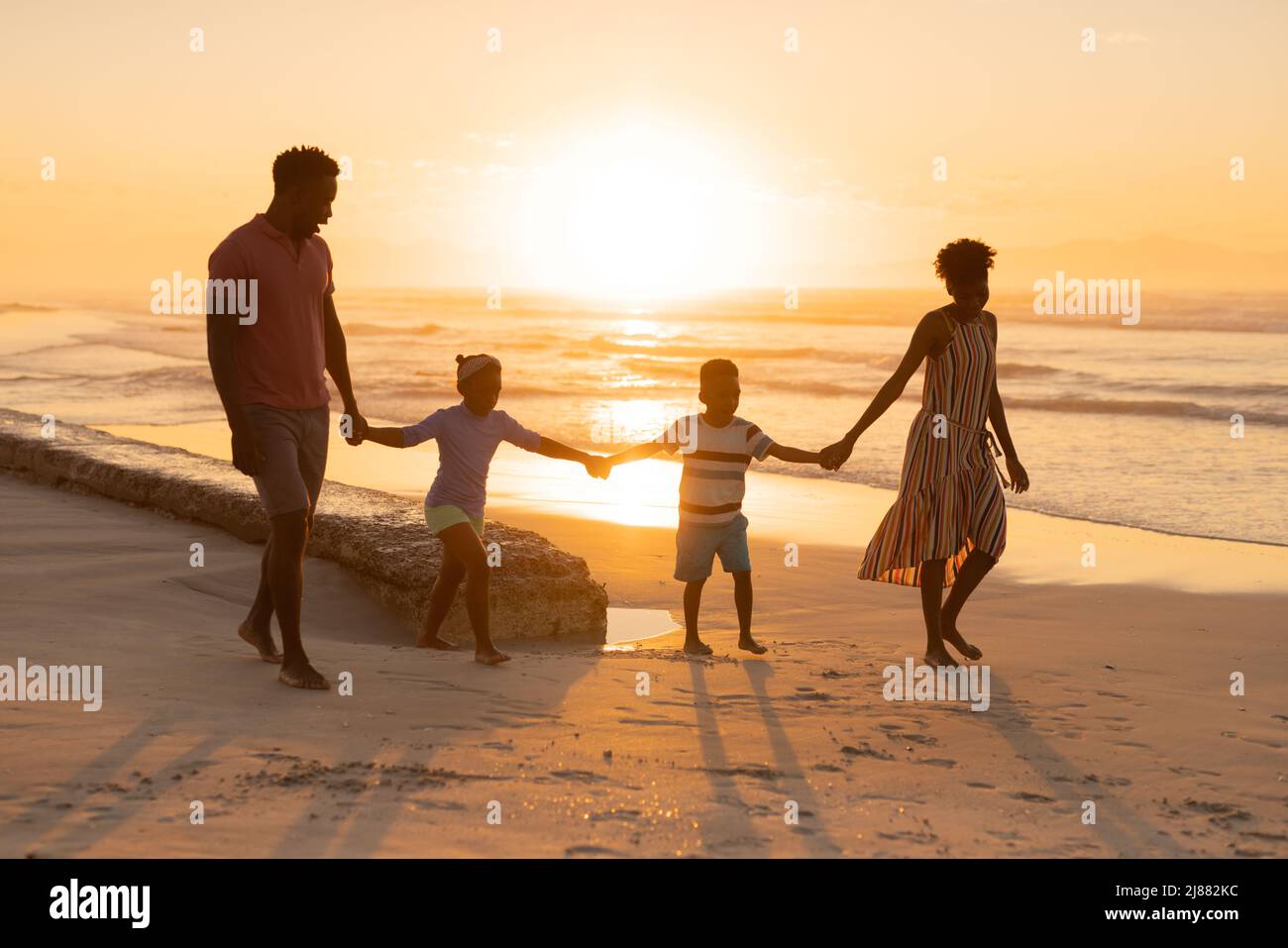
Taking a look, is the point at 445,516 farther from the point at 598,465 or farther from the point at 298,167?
the point at 298,167

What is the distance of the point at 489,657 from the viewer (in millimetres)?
5578

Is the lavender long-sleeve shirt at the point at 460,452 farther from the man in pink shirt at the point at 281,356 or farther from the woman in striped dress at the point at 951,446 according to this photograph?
the woman in striped dress at the point at 951,446

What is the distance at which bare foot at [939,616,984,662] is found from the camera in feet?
20.0

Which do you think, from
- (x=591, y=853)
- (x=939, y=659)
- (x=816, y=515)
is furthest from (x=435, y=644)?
(x=816, y=515)

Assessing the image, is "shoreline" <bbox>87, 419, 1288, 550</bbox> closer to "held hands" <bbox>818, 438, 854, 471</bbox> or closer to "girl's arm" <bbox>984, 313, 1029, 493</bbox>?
"girl's arm" <bbox>984, 313, 1029, 493</bbox>

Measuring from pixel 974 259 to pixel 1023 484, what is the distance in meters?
1.12

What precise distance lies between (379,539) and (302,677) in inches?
84.3

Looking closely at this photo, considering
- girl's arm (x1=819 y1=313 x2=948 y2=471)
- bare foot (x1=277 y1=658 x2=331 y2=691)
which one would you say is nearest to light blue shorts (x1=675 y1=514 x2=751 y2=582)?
girl's arm (x1=819 y1=313 x2=948 y2=471)

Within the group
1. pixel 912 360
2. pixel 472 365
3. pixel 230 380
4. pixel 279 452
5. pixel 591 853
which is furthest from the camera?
pixel 912 360

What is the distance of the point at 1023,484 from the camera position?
6.30 metres

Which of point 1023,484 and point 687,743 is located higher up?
point 1023,484
